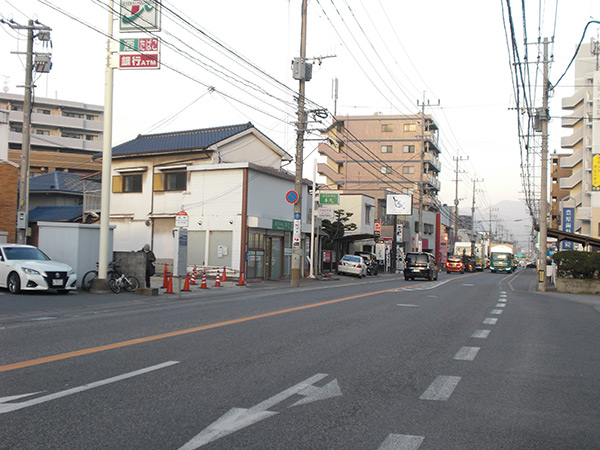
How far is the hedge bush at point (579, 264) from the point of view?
24.7 metres

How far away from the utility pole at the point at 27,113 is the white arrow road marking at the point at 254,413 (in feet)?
64.1

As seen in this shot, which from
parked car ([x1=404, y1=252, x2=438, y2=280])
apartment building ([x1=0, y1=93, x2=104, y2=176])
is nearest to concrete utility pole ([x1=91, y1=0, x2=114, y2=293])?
parked car ([x1=404, y1=252, x2=438, y2=280])

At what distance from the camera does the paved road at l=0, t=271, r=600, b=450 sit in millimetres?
4562

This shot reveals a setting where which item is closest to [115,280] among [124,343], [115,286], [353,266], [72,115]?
[115,286]

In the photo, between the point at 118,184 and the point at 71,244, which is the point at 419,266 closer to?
the point at 118,184

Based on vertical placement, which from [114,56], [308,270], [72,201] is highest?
[114,56]

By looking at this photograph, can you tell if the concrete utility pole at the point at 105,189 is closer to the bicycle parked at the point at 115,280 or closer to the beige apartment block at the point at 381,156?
the bicycle parked at the point at 115,280

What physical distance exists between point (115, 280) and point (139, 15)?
28.3ft

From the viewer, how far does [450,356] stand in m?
8.29

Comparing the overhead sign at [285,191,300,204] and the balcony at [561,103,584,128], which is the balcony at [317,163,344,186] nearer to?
the balcony at [561,103,584,128]

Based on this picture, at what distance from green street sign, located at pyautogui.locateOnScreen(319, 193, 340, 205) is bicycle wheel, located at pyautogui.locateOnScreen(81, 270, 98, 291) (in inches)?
681

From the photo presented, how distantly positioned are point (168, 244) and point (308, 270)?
9.51 m

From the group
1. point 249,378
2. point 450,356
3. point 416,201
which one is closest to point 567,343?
point 450,356

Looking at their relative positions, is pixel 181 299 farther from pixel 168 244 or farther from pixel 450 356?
pixel 168 244
